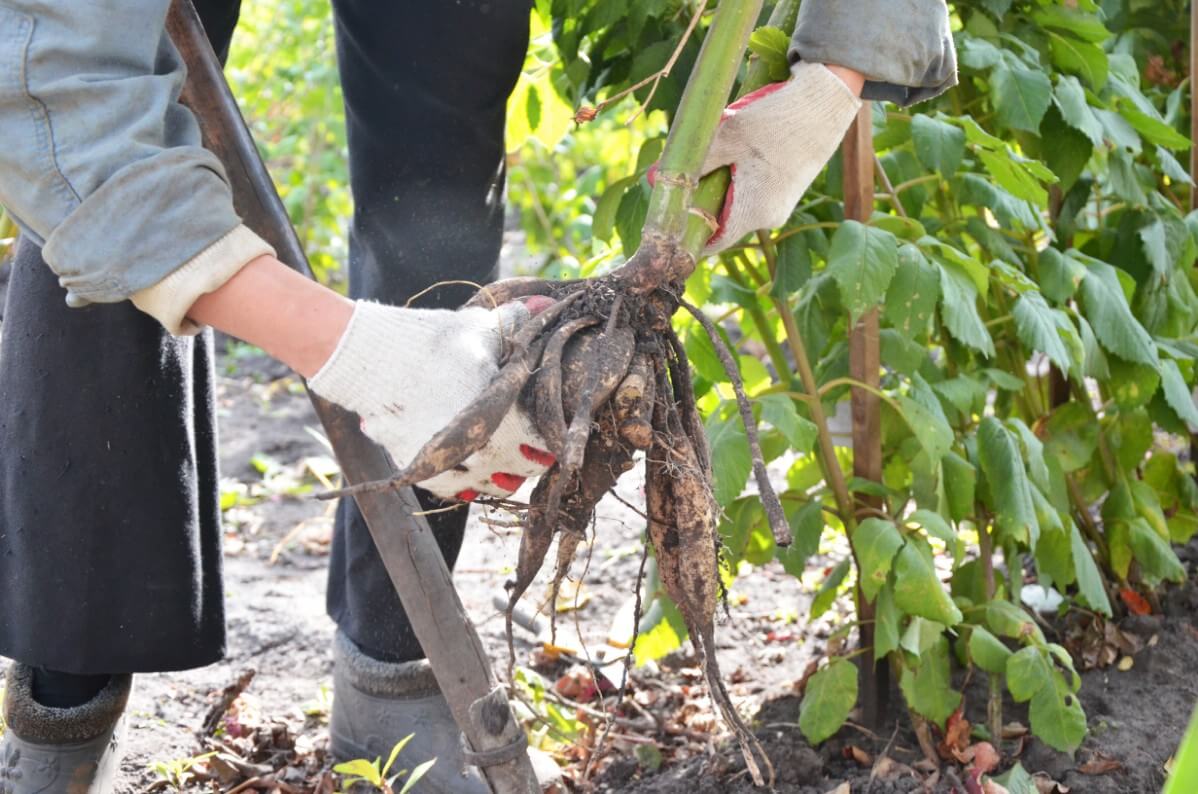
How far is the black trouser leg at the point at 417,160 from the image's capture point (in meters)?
1.91

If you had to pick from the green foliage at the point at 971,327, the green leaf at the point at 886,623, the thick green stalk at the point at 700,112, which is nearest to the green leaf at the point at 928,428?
the green foliage at the point at 971,327

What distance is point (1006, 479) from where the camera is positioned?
1901 mm

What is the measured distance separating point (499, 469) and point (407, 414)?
0.17 m

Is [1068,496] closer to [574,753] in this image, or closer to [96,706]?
[574,753]

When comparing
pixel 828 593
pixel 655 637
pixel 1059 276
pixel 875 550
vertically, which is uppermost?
pixel 1059 276

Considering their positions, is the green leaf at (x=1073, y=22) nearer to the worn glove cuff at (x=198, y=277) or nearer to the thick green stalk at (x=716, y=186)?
the thick green stalk at (x=716, y=186)

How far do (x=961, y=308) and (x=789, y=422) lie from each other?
299 millimetres

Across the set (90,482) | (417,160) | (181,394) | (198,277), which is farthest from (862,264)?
(90,482)

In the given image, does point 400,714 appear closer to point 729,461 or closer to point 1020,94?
point 729,461

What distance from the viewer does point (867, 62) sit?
164cm

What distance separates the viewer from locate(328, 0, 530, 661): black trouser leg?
1.91 meters

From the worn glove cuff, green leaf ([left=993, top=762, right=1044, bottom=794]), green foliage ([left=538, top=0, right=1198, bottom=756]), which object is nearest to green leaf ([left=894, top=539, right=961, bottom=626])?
green foliage ([left=538, top=0, right=1198, bottom=756])

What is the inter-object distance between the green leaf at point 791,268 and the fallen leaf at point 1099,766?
0.88 meters

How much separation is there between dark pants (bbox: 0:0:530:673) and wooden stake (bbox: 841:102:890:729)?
54 centimetres
